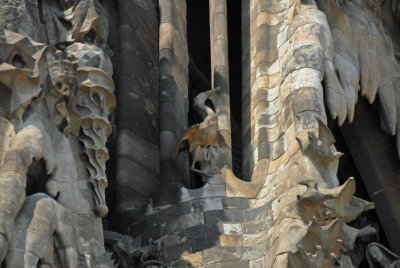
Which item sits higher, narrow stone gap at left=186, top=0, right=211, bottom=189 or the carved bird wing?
narrow stone gap at left=186, top=0, right=211, bottom=189

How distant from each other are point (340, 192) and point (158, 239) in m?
2.24

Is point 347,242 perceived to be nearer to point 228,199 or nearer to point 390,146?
point 228,199

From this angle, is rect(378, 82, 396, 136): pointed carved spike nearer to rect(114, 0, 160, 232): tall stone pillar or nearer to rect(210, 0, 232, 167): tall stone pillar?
rect(210, 0, 232, 167): tall stone pillar

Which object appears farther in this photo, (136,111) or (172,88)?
(136,111)

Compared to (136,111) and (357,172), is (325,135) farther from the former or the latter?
(357,172)

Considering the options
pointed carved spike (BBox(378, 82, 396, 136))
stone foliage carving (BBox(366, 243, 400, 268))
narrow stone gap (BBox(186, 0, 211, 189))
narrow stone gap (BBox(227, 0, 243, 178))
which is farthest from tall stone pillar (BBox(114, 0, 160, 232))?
pointed carved spike (BBox(378, 82, 396, 136))

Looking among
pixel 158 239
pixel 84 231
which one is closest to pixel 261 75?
pixel 158 239

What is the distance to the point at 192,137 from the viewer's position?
20.9m

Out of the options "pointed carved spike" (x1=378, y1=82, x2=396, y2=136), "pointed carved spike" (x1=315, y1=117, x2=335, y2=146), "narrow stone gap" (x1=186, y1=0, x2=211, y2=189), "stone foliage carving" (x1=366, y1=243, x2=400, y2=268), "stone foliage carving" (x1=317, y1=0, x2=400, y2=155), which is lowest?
"stone foliage carving" (x1=366, y1=243, x2=400, y2=268)

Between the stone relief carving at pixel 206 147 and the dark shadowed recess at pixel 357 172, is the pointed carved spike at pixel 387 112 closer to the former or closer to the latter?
the dark shadowed recess at pixel 357 172

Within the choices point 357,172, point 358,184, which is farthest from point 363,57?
point 358,184

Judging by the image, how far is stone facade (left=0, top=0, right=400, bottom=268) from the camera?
18625 mm

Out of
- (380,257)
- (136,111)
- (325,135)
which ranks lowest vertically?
(380,257)

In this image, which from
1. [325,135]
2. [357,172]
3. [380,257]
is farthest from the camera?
[357,172]
